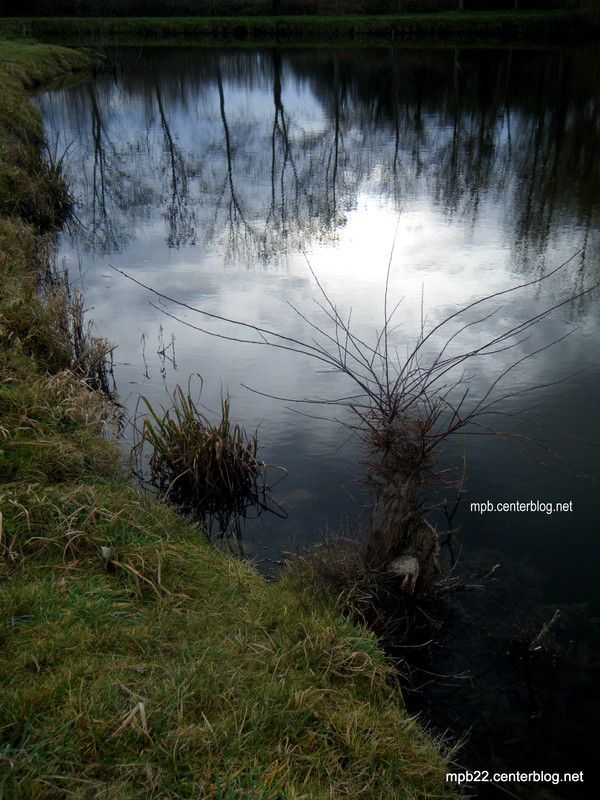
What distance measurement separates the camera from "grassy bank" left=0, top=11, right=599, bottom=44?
4562 centimetres

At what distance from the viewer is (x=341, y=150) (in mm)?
22328

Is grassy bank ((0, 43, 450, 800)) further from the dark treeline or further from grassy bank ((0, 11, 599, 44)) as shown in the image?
the dark treeline

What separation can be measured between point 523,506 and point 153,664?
12.5 ft

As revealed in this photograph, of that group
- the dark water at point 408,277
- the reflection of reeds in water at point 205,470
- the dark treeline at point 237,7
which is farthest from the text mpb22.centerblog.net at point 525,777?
the dark treeline at point 237,7

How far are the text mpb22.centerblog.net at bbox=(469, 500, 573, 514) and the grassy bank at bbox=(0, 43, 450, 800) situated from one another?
2.15 meters

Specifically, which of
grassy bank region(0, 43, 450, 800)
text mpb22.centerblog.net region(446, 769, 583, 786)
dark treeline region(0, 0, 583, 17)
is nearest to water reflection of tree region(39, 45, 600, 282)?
grassy bank region(0, 43, 450, 800)

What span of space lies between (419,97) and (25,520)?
28648 millimetres

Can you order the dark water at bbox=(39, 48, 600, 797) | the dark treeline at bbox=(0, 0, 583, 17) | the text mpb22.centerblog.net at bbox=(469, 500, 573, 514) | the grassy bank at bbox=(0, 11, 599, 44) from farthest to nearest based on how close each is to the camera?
the dark treeline at bbox=(0, 0, 583, 17) → the grassy bank at bbox=(0, 11, 599, 44) → the text mpb22.centerblog.net at bbox=(469, 500, 573, 514) → the dark water at bbox=(39, 48, 600, 797)

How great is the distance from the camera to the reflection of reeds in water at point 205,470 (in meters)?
6.36

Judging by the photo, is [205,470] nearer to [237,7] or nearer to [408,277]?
[408,277]

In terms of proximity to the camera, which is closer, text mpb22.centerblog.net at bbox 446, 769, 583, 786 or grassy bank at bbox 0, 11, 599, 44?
text mpb22.centerblog.net at bbox 446, 769, 583, 786

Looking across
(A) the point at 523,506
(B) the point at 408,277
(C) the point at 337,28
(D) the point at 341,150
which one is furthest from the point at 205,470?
(C) the point at 337,28

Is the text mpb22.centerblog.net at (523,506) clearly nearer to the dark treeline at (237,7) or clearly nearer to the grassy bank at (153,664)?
the grassy bank at (153,664)

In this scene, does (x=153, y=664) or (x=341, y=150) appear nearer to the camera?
(x=153, y=664)
